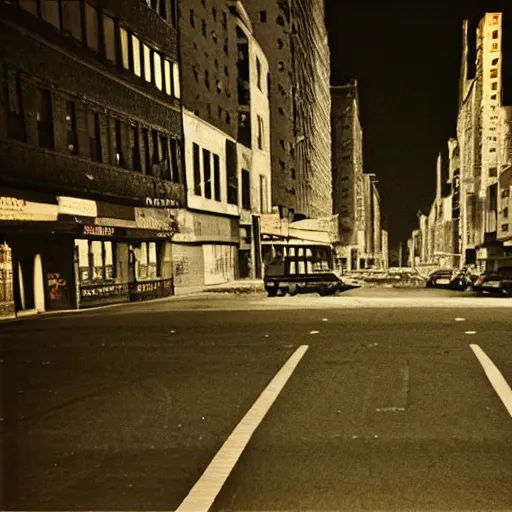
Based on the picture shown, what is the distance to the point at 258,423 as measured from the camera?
5.80 metres

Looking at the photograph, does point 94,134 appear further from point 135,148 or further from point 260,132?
point 260,132

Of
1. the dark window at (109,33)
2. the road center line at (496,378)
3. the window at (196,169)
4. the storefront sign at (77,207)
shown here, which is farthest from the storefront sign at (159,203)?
the road center line at (496,378)

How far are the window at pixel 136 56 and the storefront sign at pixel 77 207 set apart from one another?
6.91 meters

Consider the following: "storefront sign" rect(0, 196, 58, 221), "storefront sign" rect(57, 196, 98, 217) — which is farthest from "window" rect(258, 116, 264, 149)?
"storefront sign" rect(0, 196, 58, 221)

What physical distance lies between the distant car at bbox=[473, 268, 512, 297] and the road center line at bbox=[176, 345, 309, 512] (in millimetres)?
22472

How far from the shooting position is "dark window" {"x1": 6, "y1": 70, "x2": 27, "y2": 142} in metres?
11.6

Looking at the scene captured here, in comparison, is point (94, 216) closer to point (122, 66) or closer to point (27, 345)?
point (122, 66)

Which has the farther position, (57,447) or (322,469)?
(57,447)

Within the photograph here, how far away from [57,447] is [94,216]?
55.3 feet

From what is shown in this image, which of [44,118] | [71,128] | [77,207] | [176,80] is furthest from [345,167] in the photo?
[44,118]

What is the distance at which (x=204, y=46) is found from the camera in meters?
37.8

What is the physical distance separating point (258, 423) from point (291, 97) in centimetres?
6964

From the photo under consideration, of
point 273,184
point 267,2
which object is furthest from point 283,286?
point 267,2

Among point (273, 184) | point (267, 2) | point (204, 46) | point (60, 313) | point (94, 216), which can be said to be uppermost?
point (267, 2)
